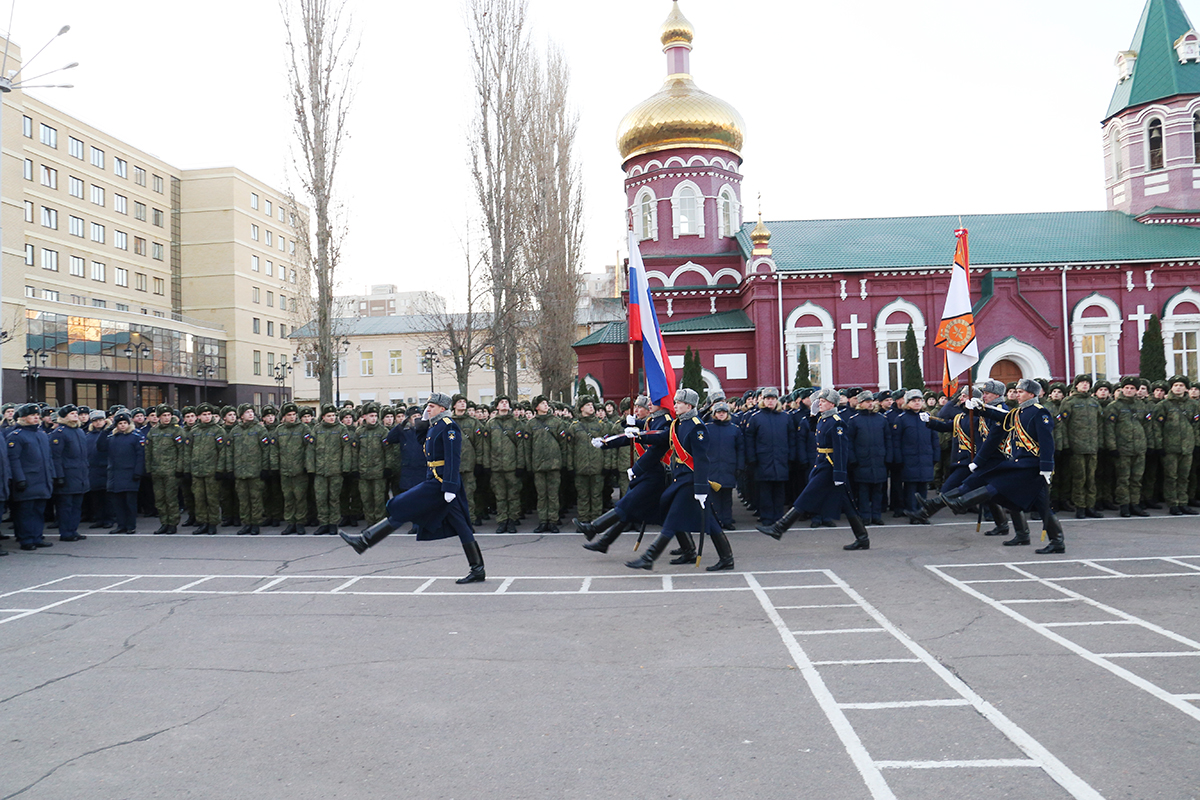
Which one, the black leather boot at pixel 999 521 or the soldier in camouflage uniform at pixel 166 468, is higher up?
the soldier in camouflage uniform at pixel 166 468

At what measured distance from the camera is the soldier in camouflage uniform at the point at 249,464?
42.8ft

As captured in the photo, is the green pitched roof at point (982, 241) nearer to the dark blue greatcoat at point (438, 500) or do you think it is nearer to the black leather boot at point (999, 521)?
the black leather boot at point (999, 521)

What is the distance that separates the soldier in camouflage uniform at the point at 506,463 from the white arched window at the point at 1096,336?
102ft

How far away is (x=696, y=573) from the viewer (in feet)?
30.3

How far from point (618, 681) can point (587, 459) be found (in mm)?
7315

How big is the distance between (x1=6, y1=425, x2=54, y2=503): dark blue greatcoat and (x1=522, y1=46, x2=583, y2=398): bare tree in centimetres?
1656

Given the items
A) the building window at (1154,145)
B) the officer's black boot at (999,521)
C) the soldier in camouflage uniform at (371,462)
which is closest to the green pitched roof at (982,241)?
the building window at (1154,145)

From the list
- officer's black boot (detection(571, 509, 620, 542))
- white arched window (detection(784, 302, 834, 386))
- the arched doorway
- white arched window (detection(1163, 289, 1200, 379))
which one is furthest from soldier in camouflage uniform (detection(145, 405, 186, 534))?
white arched window (detection(1163, 289, 1200, 379))

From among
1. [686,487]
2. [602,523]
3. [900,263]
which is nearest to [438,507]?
[602,523]

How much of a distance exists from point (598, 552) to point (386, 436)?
4.59 m

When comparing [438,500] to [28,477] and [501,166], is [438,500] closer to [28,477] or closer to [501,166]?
[28,477]

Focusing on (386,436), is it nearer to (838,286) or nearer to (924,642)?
(924,642)

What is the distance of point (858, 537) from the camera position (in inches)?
409

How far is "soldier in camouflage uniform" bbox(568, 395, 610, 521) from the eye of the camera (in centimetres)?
1287
